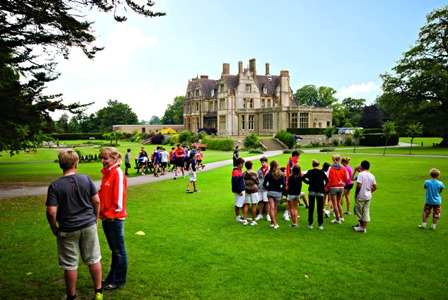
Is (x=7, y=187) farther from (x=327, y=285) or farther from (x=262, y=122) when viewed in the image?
(x=262, y=122)

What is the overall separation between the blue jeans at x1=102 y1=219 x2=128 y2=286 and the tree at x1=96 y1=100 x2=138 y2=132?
9516 centimetres

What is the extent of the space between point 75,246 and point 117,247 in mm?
951

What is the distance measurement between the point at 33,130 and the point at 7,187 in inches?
241

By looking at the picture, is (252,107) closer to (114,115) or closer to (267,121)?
(267,121)

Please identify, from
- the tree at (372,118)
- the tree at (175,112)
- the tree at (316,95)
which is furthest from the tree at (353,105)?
the tree at (175,112)

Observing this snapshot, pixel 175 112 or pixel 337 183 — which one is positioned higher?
pixel 175 112

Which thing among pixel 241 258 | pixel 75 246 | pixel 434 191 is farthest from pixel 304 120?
pixel 75 246

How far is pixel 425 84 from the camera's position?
46125 millimetres

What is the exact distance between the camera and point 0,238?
28.6 feet

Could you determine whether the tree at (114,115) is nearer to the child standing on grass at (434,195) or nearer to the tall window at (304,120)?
the tall window at (304,120)

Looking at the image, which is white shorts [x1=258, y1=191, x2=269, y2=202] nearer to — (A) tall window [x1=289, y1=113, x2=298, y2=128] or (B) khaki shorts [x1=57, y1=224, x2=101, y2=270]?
(B) khaki shorts [x1=57, y1=224, x2=101, y2=270]

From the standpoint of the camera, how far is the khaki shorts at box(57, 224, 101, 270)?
5.16 metres

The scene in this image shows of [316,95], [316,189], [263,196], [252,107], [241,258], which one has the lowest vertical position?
[241,258]

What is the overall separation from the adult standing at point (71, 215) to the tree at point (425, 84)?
158ft
